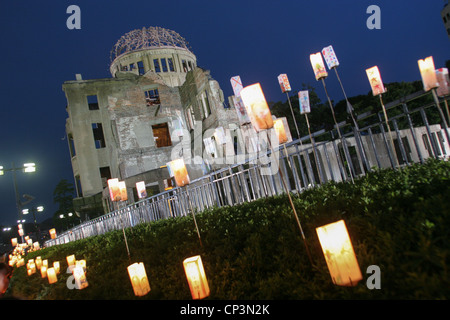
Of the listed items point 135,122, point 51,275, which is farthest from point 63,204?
point 51,275

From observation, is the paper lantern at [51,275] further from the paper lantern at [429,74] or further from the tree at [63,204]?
the tree at [63,204]

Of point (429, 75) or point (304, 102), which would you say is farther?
point (304, 102)

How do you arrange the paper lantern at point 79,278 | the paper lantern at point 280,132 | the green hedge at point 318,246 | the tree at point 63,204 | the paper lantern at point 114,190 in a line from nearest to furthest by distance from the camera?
the green hedge at point 318,246 < the paper lantern at point 280,132 < the paper lantern at point 79,278 < the paper lantern at point 114,190 < the tree at point 63,204

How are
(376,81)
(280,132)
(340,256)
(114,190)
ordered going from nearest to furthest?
(340,256) → (376,81) → (280,132) → (114,190)

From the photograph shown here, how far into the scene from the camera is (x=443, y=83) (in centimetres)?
414

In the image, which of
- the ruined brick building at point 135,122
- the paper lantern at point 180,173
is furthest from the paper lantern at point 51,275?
the ruined brick building at point 135,122

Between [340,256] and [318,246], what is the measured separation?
2.62ft

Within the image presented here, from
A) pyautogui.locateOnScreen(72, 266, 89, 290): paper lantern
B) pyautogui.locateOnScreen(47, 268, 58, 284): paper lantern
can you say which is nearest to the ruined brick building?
pyautogui.locateOnScreen(47, 268, 58, 284): paper lantern

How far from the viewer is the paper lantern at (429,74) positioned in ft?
13.4

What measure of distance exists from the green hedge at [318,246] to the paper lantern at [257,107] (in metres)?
1.40

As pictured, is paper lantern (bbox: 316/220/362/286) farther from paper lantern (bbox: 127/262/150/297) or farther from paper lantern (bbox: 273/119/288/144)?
paper lantern (bbox: 273/119/288/144)

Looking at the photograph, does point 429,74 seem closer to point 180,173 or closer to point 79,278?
point 180,173
